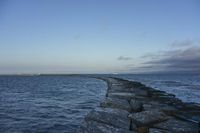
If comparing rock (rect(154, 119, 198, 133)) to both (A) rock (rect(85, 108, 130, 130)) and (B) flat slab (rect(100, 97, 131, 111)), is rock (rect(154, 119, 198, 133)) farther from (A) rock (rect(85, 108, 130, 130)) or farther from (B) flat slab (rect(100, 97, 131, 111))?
(B) flat slab (rect(100, 97, 131, 111))

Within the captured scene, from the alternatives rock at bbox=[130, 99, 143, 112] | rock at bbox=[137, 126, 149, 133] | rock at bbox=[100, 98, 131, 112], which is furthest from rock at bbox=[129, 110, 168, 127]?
rock at bbox=[130, 99, 143, 112]

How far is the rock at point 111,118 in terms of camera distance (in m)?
8.95

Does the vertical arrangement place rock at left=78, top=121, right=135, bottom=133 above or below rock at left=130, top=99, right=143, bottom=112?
below

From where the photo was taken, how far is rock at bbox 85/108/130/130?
8.95 metres

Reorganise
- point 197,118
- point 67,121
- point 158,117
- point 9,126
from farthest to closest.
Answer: point 67,121, point 9,126, point 197,118, point 158,117

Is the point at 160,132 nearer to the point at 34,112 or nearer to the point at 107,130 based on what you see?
the point at 107,130

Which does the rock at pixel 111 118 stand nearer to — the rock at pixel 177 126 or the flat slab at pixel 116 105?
the rock at pixel 177 126

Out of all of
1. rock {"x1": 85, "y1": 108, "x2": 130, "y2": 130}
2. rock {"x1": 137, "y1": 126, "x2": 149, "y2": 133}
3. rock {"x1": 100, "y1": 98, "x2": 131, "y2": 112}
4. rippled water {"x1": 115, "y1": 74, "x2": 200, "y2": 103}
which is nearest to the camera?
rock {"x1": 137, "y1": 126, "x2": 149, "y2": 133}

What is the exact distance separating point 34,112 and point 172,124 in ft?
32.3

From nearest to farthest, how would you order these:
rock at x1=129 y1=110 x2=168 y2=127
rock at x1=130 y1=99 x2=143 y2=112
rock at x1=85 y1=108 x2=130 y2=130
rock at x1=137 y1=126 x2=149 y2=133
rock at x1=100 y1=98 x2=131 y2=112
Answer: rock at x1=137 y1=126 x2=149 y2=133, rock at x1=129 y1=110 x2=168 y2=127, rock at x1=85 y1=108 x2=130 y2=130, rock at x1=100 y1=98 x2=131 y2=112, rock at x1=130 y1=99 x2=143 y2=112

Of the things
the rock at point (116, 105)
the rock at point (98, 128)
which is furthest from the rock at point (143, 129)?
the rock at point (116, 105)

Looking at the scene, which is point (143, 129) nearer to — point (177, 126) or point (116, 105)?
point (177, 126)

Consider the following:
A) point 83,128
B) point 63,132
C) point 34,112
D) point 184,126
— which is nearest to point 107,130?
point 83,128

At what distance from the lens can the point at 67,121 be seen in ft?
44.1
